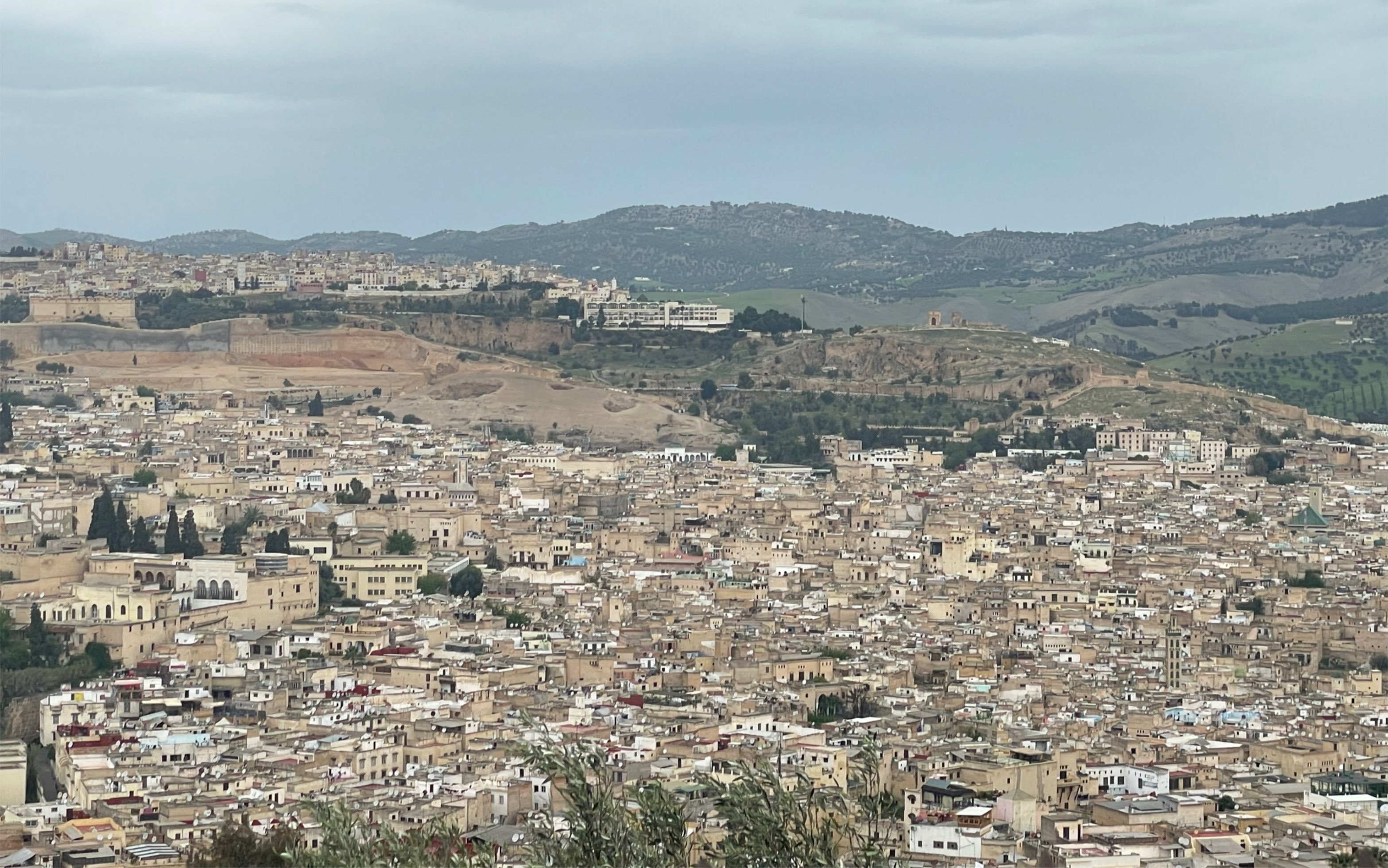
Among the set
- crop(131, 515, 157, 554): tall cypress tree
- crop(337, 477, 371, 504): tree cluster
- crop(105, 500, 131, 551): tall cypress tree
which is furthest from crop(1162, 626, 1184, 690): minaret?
crop(337, 477, 371, 504): tree cluster

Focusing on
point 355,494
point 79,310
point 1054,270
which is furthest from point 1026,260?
point 355,494

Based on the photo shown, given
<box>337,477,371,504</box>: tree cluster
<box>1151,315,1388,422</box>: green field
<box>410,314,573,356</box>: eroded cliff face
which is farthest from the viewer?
<box>410,314,573,356</box>: eroded cliff face

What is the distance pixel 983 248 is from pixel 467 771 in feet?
558

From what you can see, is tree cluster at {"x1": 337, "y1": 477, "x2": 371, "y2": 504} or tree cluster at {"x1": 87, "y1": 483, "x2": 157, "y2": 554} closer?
tree cluster at {"x1": 87, "y1": 483, "x2": 157, "y2": 554}

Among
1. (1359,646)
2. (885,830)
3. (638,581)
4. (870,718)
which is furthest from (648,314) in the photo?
(885,830)

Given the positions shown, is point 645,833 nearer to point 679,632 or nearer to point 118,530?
point 679,632

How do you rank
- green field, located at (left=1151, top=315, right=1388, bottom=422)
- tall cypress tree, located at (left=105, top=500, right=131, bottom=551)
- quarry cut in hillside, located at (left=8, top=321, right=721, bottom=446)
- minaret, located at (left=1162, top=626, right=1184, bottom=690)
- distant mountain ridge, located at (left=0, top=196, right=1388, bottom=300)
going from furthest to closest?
distant mountain ridge, located at (left=0, top=196, right=1388, bottom=300), green field, located at (left=1151, top=315, right=1388, bottom=422), quarry cut in hillside, located at (left=8, top=321, right=721, bottom=446), tall cypress tree, located at (left=105, top=500, right=131, bottom=551), minaret, located at (left=1162, top=626, right=1184, bottom=690)

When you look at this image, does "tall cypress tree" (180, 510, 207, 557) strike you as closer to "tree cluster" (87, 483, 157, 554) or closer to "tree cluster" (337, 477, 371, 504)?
"tree cluster" (87, 483, 157, 554)

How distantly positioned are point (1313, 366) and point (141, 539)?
60.9 m

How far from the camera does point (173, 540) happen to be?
4588cm

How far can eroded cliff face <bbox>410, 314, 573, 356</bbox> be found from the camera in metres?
92.0

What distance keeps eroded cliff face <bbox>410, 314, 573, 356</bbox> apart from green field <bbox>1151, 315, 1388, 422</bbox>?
2082 centimetres

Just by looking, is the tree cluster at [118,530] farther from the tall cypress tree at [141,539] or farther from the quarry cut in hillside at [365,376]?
the quarry cut in hillside at [365,376]

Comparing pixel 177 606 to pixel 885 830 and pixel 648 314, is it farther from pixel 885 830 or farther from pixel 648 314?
pixel 648 314
